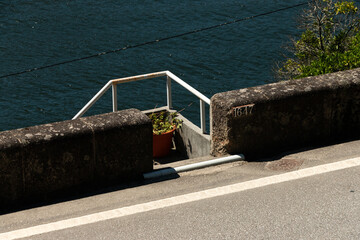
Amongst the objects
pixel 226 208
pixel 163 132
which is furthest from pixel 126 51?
pixel 226 208

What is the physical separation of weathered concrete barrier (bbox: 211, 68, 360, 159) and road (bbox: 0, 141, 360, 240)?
0.27m

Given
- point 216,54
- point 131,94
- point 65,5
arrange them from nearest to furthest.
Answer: point 131,94 → point 216,54 → point 65,5

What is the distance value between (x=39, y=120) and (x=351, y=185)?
51.7 ft

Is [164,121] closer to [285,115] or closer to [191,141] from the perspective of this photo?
[191,141]

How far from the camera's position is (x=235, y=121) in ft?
21.3

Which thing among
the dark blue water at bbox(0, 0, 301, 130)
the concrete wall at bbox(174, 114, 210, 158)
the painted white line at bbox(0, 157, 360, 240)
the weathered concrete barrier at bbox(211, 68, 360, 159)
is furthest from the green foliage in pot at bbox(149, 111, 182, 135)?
the dark blue water at bbox(0, 0, 301, 130)

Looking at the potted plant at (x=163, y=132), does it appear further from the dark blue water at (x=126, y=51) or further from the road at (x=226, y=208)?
the dark blue water at (x=126, y=51)

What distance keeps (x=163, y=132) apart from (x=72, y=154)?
3.07 metres

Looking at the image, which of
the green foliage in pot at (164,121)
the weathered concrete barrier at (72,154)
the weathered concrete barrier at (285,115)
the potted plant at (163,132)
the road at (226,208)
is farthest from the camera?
the green foliage in pot at (164,121)

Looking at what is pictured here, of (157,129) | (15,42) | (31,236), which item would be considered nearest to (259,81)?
(15,42)

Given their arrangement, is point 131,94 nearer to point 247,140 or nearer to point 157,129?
point 157,129

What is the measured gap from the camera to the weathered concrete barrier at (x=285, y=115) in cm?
652

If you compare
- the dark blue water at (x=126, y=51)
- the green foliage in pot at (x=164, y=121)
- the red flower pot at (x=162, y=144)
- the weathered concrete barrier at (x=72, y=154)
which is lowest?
the dark blue water at (x=126, y=51)

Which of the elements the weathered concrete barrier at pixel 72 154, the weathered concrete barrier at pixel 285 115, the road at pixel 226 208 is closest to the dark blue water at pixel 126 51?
the weathered concrete barrier at pixel 285 115
